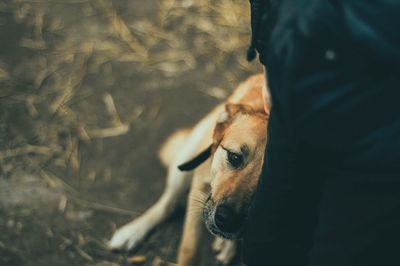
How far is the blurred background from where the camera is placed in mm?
2553

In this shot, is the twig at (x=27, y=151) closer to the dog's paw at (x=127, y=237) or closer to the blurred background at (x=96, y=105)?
the blurred background at (x=96, y=105)

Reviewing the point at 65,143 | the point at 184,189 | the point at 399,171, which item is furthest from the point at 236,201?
the point at 65,143

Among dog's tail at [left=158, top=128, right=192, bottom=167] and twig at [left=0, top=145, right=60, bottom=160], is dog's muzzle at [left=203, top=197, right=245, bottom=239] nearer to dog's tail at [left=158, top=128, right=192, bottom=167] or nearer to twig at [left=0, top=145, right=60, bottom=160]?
dog's tail at [left=158, top=128, right=192, bottom=167]

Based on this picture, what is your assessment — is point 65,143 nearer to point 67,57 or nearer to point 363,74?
point 67,57

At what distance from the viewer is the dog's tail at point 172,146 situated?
271 centimetres

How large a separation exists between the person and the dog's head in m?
0.42

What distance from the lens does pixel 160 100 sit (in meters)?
3.13

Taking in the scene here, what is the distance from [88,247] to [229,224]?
0.91m

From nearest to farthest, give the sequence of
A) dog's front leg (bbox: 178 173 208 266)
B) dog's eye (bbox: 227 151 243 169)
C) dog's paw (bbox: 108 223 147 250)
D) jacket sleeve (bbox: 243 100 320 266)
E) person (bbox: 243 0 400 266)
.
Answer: person (bbox: 243 0 400 266)
jacket sleeve (bbox: 243 100 320 266)
dog's eye (bbox: 227 151 243 169)
dog's front leg (bbox: 178 173 208 266)
dog's paw (bbox: 108 223 147 250)

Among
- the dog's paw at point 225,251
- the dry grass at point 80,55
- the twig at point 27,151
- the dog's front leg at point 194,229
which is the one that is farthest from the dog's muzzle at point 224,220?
the twig at point 27,151

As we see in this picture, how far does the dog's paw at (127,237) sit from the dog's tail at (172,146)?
401 mm

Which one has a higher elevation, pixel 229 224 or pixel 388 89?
pixel 388 89

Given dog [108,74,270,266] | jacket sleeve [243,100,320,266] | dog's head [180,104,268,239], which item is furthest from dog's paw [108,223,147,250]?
jacket sleeve [243,100,320,266]

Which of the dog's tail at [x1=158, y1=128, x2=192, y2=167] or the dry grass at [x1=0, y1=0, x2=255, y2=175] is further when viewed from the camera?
the dry grass at [x1=0, y1=0, x2=255, y2=175]
